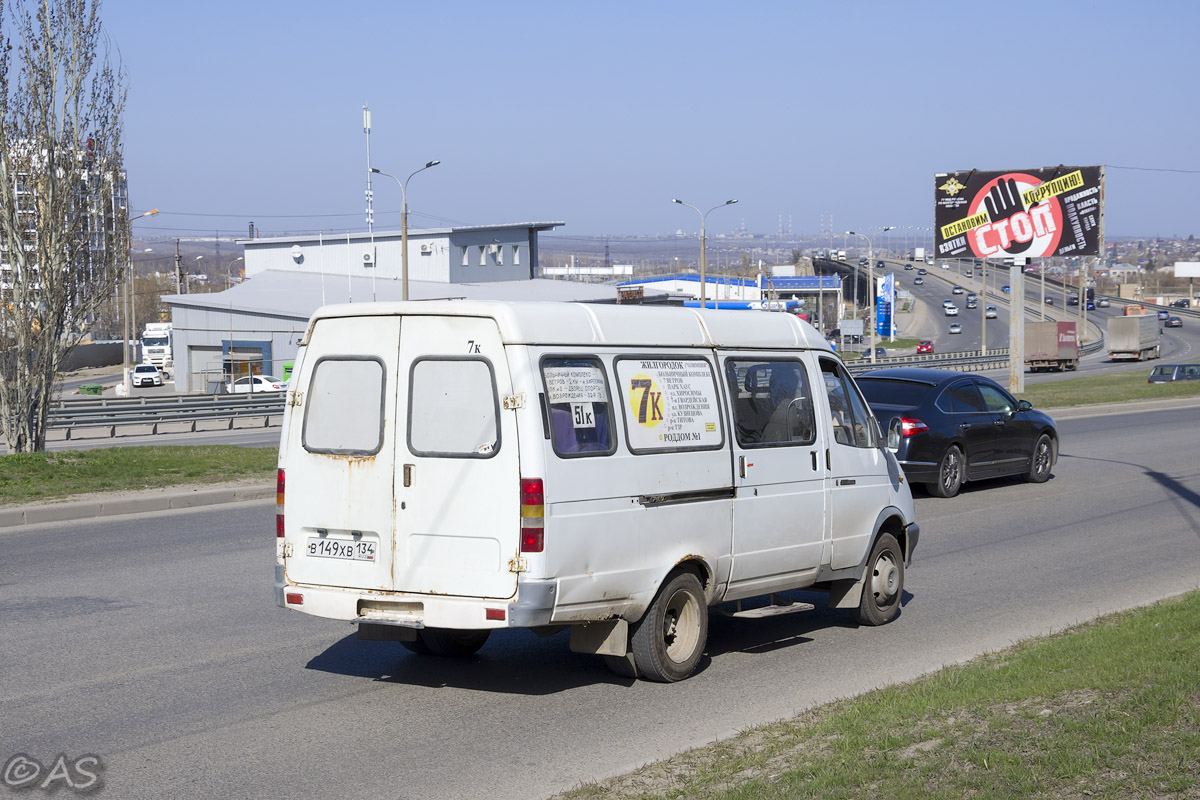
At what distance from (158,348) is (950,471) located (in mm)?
75552

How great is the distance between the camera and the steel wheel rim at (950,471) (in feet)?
53.8

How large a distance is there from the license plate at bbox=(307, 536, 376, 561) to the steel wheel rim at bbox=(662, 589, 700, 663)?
73.0 inches

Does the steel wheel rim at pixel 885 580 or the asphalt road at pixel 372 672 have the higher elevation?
the steel wheel rim at pixel 885 580

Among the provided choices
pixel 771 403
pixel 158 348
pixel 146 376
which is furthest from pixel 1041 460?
pixel 158 348

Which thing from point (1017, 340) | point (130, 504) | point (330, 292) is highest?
point (330, 292)

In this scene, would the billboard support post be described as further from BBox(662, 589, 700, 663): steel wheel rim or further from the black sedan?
BBox(662, 589, 700, 663): steel wheel rim

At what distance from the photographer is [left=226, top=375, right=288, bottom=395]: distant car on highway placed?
155ft

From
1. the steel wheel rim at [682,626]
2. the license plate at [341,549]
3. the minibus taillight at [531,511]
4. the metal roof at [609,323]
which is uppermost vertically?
the metal roof at [609,323]

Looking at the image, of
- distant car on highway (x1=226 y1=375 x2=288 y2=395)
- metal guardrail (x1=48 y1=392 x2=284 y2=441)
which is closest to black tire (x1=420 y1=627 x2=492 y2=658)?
metal guardrail (x1=48 y1=392 x2=284 y2=441)

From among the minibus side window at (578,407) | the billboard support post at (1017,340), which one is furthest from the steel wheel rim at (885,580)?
the billboard support post at (1017,340)

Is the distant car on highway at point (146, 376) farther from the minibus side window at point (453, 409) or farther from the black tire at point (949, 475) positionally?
the minibus side window at point (453, 409)

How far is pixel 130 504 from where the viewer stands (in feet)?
47.8

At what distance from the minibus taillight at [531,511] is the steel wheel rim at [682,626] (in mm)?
1319

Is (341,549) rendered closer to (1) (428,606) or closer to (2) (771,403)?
(1) (428,606)
